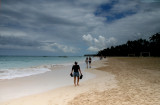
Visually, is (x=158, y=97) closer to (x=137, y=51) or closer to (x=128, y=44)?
(x=137, y=51)

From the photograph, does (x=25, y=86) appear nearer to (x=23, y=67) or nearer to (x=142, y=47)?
(x=23, y=67)

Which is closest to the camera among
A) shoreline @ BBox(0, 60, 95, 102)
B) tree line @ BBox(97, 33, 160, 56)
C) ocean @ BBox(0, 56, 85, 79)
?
shoreline @ BBox(0, 60, 95, 102)

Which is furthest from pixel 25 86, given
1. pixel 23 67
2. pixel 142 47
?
pixel 142 47

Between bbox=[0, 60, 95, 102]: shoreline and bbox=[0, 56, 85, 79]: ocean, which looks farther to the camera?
bbox=[0, 56, 85, 79]: ocean

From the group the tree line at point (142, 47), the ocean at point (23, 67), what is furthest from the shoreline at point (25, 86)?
the tree line at point (142, 47)

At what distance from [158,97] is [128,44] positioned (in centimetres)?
11889

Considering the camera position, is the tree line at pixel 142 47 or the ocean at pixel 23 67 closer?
the ocean at pixel 23 67

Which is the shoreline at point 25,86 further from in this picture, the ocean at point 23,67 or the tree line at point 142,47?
the tree line at point 142,47

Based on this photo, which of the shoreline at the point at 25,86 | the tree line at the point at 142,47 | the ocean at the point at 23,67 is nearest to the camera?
the shoreline at the point at 25,86

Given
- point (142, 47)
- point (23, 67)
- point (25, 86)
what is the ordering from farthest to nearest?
point (142, 47) → point (23, 67) → point (25, 86)

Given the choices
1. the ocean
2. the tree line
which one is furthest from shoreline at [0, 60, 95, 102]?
the tree line

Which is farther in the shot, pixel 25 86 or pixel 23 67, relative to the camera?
pixel 23 67

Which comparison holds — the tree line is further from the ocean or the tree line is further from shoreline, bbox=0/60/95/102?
shoreline, bbox=0/60/95/102

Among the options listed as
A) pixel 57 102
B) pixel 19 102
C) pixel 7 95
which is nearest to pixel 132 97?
pixel 57 102
